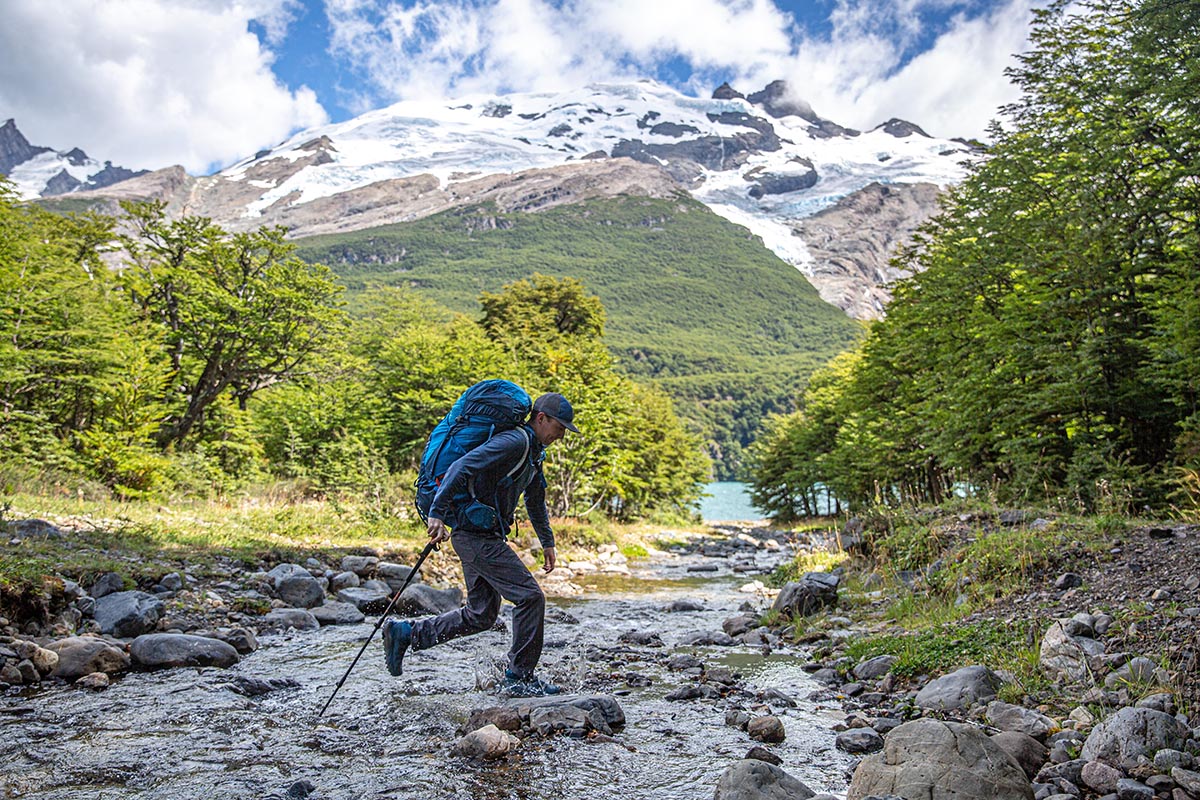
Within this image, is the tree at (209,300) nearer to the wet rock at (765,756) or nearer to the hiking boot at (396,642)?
the hiking boot at (396,642)

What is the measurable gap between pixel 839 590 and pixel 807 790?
7.82 metres

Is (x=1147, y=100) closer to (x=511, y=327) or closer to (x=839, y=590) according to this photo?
(x=839, y=590)

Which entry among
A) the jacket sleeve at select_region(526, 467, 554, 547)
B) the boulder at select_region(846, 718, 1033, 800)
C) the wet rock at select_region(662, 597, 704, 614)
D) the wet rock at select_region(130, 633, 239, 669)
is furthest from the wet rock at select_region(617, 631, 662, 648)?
the boulder at select_region(846, 718, 1033, 800)

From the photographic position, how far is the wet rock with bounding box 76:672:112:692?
626cm

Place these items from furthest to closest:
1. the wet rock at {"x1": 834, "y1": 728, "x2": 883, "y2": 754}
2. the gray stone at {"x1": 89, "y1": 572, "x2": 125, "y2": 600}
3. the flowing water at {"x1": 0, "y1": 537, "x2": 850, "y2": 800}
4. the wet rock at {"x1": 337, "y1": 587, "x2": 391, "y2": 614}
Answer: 1. the wet rock at {"x1": 337, "y1": 587, "x2": 391, "y2": 614}
2. the gray stone at {"x1": 89, "y1": 572, "x2": 125, "y2": 600}
3. the wet rock at {"x1": 834, "y1": 728, "x2": 883, "y2": 754}
4. the flowing water at {"x1": 0, "y1": 537, "x2": 850, "y2": 800}

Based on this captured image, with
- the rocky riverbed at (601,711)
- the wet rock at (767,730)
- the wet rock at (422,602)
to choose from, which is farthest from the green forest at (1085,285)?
the wet rock at (422,602)

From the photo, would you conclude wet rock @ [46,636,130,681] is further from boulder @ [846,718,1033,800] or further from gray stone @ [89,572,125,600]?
boulder @ [846,718,1033,800]

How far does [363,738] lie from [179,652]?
3004mm

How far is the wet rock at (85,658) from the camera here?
256 inches

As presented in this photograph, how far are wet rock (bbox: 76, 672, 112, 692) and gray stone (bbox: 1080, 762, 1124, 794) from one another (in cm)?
724

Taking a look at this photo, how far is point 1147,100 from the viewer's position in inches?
572

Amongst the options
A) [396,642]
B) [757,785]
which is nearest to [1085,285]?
[757,785]

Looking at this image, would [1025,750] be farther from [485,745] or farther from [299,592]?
[299,592]

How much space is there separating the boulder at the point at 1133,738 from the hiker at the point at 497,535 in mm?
3822
